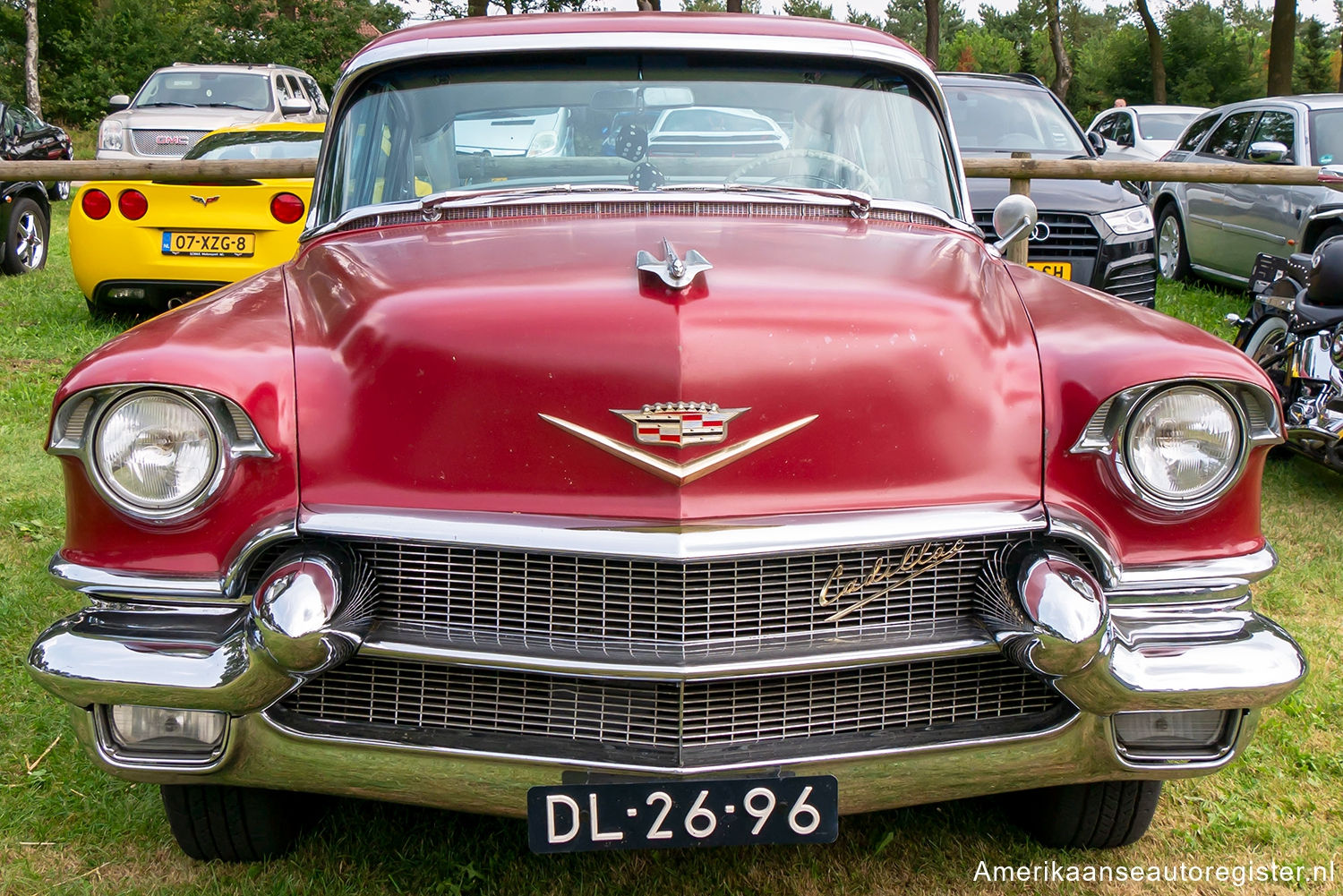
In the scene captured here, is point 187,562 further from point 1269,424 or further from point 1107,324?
point 1269,424

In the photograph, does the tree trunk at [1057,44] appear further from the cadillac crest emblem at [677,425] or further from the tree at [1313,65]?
the cadillac crest emblem at [677,425]

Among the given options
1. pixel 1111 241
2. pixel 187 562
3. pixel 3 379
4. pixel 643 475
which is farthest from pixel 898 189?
pixel 3 379

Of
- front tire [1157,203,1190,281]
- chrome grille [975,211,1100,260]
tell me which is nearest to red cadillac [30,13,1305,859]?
chrome grille [975,211,1100,260]

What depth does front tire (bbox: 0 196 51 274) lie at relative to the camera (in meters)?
9.97

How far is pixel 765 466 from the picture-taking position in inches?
81.5

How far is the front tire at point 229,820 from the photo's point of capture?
7.99 feet

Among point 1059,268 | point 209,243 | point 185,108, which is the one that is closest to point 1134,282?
point 1059,268

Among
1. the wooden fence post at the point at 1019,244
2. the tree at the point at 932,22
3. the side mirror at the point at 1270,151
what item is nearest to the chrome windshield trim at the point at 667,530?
the wooden fence post at the point at 1019,244

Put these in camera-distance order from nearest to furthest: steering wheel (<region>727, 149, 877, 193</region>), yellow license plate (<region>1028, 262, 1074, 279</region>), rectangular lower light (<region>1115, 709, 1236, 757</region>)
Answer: rectangular lower light (<region>1115, 709, 1236, 757</region>) < steering wheel (<region>727, 149, 877, 193</region>) < yellow license plate (<region>1028, 262, 1074, 279</region>)

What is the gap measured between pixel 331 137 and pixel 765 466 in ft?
5.96

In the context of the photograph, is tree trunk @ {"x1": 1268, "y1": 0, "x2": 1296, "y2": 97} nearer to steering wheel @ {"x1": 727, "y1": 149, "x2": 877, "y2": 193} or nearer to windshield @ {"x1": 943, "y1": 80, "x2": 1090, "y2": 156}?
windshield @ {"x1": 943, "y1": 80, "x2": 1090, "y2": 156}

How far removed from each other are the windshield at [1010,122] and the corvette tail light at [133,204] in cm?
511

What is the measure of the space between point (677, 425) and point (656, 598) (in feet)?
0.96

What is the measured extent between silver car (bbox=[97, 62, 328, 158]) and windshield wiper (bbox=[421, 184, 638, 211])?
1103 centimetres
